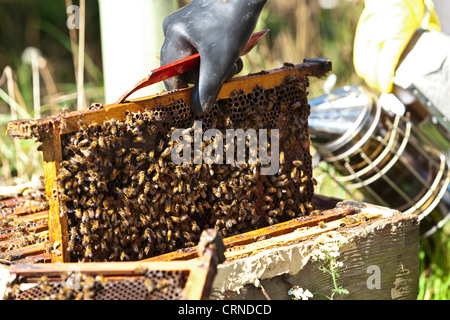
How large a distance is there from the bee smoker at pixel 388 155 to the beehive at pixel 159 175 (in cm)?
110

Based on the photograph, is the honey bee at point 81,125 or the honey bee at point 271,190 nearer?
the honey bee at point 81,125

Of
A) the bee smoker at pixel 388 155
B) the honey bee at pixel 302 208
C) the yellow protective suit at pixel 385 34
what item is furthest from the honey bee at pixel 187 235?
the yellow protective suit at pixel 385 34

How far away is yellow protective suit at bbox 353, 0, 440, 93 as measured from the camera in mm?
3875

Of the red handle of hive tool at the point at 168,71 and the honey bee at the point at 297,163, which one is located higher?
the red handle of hive tool at the point at 168,71

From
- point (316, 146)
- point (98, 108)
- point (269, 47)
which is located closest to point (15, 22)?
point (269, 47)

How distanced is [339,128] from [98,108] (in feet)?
7.65

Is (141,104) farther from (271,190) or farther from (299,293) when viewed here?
(299,293)

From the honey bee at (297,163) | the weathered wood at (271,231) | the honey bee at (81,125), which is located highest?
the honey bee at (81,125)

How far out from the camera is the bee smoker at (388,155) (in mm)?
4340

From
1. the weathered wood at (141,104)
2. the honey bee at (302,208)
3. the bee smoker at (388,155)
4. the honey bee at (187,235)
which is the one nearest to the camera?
the weathered wood at (141,104)

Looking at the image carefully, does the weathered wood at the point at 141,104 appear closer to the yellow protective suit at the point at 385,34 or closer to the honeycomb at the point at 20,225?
the honeycomb at the point at 20,225

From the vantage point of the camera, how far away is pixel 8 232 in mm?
3113

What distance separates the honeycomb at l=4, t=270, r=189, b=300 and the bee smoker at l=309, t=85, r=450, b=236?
2557 mm

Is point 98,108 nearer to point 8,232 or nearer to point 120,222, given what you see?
point 120,222
